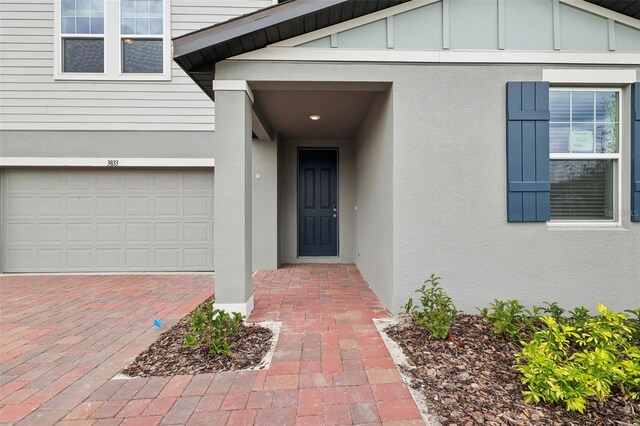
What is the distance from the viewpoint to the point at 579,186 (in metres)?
→ 3.45

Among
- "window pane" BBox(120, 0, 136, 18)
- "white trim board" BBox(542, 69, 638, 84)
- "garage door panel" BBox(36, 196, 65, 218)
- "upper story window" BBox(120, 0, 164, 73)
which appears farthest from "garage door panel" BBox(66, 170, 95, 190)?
"white trim board" BBox(542, 69, 638, 84)

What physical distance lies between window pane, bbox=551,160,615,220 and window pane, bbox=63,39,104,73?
7554 millimetres

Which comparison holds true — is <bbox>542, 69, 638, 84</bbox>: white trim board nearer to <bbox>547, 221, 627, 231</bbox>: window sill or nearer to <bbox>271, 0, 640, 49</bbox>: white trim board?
<bbox>271, 0, 640, 49</bbox>: white trim board

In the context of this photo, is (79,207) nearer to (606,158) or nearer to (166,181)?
(166,181)

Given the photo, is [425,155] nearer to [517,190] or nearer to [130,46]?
[517,190]

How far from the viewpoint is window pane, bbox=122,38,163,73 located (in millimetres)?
5773

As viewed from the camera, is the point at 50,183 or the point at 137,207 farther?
the point at 137,207

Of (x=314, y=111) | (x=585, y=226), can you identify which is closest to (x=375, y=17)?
(x=314, y=111)

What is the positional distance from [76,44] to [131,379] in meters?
6.42

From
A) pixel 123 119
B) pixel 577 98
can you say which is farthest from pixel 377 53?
pixel 123 119

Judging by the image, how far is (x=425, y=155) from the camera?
132 inches

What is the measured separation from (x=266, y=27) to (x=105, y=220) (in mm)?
4953

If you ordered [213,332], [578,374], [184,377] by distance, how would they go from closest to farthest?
[578,374]
[184,377]
[213,332]

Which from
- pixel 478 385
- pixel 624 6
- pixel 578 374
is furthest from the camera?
pixel 624 6
